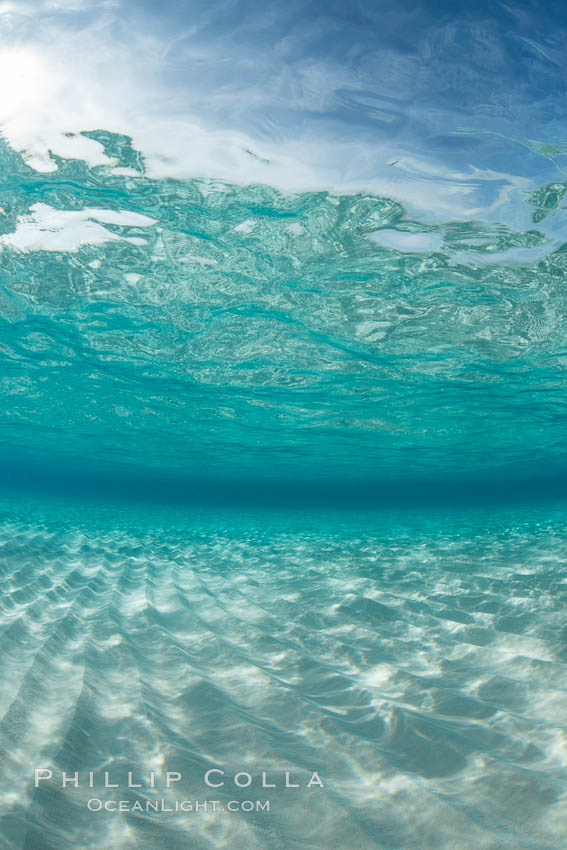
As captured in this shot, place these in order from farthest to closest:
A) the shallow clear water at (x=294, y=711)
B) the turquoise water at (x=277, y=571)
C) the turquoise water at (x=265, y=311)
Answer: the turquoise water at (x=265, y=311) → the turquoise water at (x=277, y=571) → the shallow clear water at (x=294, y=711)

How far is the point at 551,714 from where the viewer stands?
8.96 ft

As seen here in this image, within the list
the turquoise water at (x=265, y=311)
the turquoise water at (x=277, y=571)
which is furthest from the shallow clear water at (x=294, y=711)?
the turquoise water at (x=265, y=311)

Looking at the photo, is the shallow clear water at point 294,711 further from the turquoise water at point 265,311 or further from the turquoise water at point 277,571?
the turquoise water at point 265,311

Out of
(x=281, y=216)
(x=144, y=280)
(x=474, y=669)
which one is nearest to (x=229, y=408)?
(x=144, y=280)

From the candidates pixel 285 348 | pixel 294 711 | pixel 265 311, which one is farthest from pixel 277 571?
pixel 285 348

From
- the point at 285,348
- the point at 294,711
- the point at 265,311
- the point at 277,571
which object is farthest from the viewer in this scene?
the point at 285,348

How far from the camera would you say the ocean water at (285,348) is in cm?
219

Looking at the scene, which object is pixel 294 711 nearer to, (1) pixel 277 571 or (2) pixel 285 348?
(1) pixel 277 571

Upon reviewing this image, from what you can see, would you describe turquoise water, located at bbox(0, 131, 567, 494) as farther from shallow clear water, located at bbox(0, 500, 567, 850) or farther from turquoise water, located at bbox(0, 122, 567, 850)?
shallow clear water, located at bbox(0, 500, 567, 850)

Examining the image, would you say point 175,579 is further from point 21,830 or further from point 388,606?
point 21,830

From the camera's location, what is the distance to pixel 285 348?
1350cm

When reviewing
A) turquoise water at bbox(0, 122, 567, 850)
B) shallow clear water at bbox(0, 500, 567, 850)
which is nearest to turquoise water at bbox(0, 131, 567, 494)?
turquoise water at bbox(0, 122, 567, 850)

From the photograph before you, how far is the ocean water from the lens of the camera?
2.19 m

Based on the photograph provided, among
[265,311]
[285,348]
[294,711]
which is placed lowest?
[294,711]
